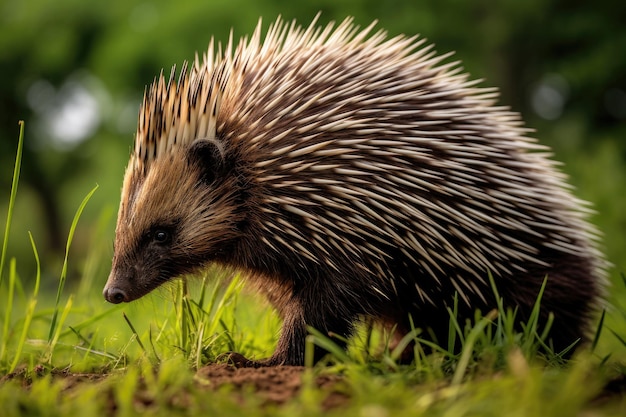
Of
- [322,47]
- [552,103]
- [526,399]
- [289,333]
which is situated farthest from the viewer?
[552,103]

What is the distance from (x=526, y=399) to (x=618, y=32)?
14.8 metres

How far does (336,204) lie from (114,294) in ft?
4.46

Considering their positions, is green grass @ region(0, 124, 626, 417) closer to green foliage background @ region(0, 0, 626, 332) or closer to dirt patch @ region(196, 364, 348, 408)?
dirt patch @ region(196, 364, 348, 408)

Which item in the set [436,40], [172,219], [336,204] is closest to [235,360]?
[172,219]

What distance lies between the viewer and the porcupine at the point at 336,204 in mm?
4387

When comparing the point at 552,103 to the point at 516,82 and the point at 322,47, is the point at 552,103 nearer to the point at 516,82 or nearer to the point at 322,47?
the point at 516,82

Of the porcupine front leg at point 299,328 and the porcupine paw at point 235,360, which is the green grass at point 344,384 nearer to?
the porcupine paw at point 235,360

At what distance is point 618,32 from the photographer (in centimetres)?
1558

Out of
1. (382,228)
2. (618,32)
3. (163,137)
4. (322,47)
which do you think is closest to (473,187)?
(382,228)

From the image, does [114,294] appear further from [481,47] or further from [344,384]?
[481,47]

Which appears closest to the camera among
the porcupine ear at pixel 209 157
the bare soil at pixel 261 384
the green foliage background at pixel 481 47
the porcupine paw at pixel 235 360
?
the bare soil at pixel 261 384

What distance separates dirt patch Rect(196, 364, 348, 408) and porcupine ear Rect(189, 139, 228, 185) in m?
1.37

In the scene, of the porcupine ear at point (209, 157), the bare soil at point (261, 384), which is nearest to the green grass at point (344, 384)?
the bare soil at point (261, 384)

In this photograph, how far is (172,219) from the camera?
4438mm
